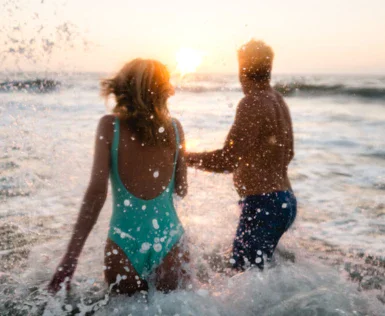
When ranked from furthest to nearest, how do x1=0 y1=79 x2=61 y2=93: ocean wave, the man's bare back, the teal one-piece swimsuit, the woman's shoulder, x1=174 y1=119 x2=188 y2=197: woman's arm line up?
x1=0 y1=79 x2=61 y2=93: ocean wave → the man's bare back → x1=174 y1=119 x2=188 y2=197: woman's arm → the teal one-piece swimsuit → the woman's shoulder

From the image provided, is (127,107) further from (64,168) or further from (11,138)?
(11,138)

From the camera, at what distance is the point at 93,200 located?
2.26m

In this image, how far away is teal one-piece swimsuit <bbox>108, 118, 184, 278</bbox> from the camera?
2348mm

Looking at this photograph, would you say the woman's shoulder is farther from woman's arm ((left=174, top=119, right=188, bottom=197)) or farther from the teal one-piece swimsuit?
woman's arm ((left=174, top=119, right=188, bottom=197))

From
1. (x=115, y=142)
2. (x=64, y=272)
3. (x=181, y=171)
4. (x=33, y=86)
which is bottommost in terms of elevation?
(x=64, y=272)

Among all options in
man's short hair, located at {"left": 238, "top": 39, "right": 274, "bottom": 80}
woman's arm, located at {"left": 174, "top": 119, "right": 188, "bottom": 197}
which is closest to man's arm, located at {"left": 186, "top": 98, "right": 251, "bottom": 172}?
man's short hair, located at {"left": 238, "top": 39, "right": 274, "bottom": 80}

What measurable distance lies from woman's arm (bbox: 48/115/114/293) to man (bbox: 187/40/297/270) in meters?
1.04

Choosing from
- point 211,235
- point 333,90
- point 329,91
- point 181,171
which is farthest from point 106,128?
point 333,90

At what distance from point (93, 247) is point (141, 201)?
1.70 m

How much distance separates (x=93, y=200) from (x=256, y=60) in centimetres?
151

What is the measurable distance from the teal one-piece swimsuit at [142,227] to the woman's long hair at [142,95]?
0.17 metres

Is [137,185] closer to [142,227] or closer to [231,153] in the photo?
[142,227]

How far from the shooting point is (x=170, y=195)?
250 centimetres

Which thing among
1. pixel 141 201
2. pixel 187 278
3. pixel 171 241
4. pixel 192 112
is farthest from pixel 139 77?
pixel 192 112
